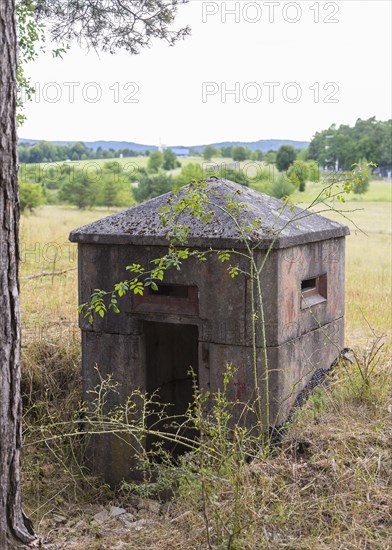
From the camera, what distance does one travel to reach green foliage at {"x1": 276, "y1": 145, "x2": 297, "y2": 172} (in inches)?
1251

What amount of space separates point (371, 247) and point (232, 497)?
50.2 ft

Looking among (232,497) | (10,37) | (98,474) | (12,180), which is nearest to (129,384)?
(98,474)

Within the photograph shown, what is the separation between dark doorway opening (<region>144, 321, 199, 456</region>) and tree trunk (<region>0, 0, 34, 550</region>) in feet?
8.65

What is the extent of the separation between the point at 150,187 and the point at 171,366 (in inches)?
1006

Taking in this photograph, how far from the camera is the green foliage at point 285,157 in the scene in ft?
104

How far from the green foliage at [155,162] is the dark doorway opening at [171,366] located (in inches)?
1269

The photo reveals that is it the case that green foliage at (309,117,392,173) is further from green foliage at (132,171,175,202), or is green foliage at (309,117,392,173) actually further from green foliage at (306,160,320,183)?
green foliage at (306,160,320,183)

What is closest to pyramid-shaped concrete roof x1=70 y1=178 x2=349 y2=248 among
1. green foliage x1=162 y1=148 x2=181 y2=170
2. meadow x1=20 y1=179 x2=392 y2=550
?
meadow x1=20 y1=179 x2=392 y2=550

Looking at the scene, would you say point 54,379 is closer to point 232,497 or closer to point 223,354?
point 223,354

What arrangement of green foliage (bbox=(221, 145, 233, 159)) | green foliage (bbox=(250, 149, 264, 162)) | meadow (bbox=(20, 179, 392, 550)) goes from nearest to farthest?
meadow (bbox=(20, 179, 392, 550)) < green foliage (bbox=(250, 149, 264, 162)) < green foliage (bbox=(221, 145, 233, 159))

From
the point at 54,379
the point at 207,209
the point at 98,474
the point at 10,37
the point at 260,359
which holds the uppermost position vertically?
the point at 10,37

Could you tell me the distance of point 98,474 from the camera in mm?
5352

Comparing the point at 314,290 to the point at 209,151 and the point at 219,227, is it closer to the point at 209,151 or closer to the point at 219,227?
the point at 219,227

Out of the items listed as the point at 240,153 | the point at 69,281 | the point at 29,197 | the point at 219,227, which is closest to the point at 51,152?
the point at 29,197
